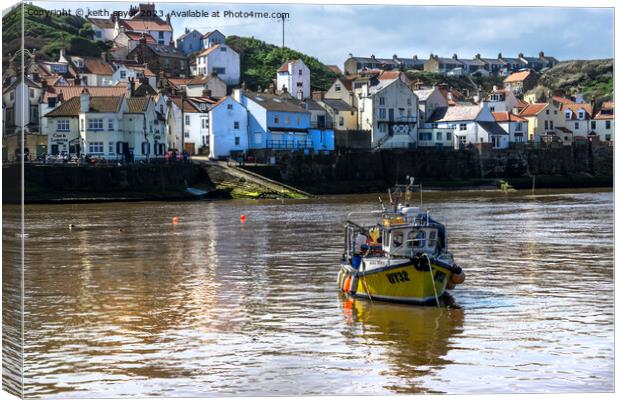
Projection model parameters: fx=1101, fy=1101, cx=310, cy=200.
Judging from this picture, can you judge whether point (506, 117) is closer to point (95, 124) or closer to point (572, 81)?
point (572, 81)

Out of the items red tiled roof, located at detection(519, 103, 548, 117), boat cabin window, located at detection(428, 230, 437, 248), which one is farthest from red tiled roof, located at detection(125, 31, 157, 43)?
boat cabin window, located at detection(428, 230, 437, 248)

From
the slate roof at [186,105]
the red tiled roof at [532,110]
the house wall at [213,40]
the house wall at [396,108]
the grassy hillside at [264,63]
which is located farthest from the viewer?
the house wall at [213,40]

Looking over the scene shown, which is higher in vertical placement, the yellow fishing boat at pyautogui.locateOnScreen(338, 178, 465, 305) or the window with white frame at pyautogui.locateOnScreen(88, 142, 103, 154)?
the window with white frame at pyautogui.locateOnScreen(88, 142, 103, 154)

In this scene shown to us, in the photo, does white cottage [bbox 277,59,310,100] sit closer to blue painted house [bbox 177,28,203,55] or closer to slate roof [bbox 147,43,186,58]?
slate roof [bbox 147,43,186,58]

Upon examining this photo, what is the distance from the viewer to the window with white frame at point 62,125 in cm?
7012

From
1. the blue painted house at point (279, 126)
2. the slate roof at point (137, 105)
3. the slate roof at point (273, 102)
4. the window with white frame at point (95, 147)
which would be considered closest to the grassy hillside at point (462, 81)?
the blue painted house at point (279, 126)

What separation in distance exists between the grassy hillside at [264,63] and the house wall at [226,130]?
→ 25628 millimetres

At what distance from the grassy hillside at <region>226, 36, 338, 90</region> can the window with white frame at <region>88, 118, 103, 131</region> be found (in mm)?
37787

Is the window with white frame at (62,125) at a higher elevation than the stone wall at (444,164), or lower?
higher

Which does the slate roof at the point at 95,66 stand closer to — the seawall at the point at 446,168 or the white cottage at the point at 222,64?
the white cottage at the point at 222,64

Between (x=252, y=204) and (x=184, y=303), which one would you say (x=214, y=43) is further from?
(x=184, y=303)

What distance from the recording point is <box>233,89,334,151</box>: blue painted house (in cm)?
8344

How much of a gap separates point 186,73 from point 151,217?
64.1 metres

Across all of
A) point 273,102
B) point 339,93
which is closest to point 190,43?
point 339,93
